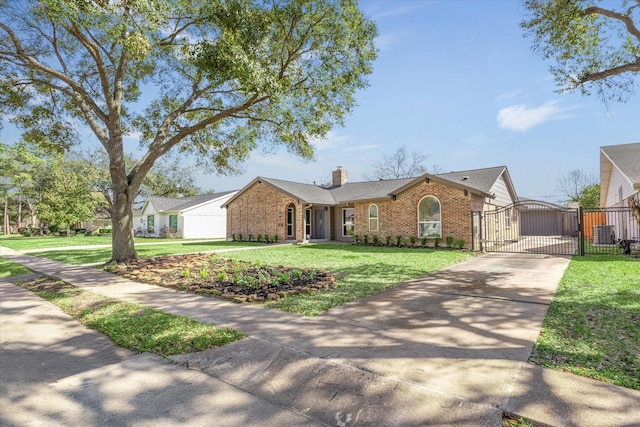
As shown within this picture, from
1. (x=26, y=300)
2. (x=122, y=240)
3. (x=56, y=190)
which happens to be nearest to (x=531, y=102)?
(x=122, y=240)

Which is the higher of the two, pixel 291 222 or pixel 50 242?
pixel 291 222

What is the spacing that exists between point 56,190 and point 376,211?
105 feet

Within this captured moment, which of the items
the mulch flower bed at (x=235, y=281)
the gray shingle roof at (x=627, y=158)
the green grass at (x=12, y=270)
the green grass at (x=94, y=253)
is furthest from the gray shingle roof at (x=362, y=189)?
the green grass at (x=12, y=270)

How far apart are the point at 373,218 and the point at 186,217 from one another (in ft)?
62.8

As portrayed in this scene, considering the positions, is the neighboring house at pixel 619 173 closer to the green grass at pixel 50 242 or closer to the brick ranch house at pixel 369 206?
the brick ranch house at pixel 369 206

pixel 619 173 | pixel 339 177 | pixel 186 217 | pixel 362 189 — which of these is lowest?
pixel 186 217

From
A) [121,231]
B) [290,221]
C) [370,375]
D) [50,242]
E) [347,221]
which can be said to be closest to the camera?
[370,375]

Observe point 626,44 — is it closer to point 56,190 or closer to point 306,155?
point 306,155

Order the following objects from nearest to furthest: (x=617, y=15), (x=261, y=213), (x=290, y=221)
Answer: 1. (x=617, y=15)
2. (x=290, y=221)
3. (x=261, y=213)

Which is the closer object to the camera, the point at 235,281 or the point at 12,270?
the point at 235,281

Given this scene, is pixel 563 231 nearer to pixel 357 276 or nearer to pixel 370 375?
pixel 357 276

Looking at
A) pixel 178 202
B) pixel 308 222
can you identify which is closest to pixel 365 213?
pixel 308 222

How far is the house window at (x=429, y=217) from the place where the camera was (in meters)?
15.8

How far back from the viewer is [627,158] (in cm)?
1460
